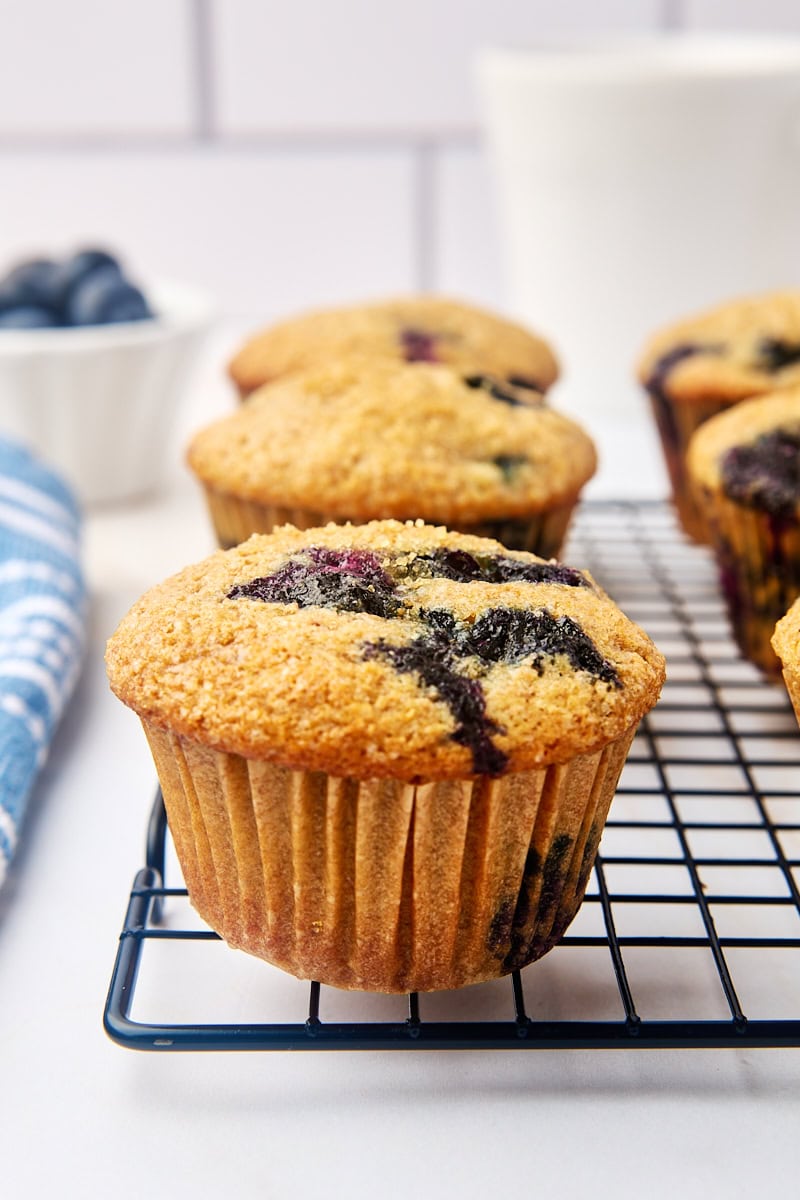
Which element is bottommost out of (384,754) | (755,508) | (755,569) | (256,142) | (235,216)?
(235,216)

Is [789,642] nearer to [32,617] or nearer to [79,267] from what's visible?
[32,617]

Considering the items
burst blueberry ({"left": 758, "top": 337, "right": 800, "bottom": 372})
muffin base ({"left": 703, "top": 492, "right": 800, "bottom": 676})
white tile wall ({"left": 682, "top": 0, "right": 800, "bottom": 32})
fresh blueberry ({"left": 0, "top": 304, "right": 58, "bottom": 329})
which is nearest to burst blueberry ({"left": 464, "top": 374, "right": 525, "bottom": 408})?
muffin base ({"left": 703, "top": 492, "right": 800, "bottom": 676})

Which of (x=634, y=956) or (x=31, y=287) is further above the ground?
(x=31, y=287)

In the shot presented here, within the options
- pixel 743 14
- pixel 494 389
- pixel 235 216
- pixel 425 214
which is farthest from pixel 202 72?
pixel 494 389

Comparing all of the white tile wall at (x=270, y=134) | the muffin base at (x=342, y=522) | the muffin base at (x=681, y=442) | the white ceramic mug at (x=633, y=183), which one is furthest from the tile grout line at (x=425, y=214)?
the muffin base at (x=342, y=522)

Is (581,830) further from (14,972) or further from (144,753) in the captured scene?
(144,753)

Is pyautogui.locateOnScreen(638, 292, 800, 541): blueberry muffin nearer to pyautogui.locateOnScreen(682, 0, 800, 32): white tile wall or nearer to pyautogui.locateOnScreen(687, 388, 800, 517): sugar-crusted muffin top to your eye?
pyautogui.locateOnScreen(687, 388, 800, 517): sugar-crusted muffin top

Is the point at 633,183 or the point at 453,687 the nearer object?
the point at 453,687
